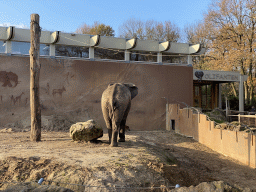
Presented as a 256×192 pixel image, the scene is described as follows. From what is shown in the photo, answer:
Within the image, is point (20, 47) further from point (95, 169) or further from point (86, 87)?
point (95, 169)

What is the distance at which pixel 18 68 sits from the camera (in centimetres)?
1365

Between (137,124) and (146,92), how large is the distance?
1990mm

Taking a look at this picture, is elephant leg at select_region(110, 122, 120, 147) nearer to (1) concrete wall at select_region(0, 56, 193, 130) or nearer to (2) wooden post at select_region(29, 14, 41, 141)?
(2) wooden post at select_region(29, 14, 41, 141)

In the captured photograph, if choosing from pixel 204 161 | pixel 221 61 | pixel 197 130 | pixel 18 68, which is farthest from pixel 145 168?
pixel 221 61

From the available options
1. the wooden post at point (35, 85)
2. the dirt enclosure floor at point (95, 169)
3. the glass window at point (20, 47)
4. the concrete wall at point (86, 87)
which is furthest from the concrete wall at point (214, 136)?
the glass window at point (20, 47)

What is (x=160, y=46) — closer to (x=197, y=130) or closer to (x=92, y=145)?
(x=197, y=130)

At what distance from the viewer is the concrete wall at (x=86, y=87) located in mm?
13508

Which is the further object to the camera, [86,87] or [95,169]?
[86,87]

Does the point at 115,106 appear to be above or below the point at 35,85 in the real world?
below

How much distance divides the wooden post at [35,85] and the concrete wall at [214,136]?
720 cm

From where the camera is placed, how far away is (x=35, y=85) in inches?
354

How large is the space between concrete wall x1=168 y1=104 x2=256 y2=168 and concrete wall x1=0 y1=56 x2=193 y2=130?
1371mm

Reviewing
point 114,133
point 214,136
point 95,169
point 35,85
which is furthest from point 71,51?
point 95,169

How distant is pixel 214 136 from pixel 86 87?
288 inches
